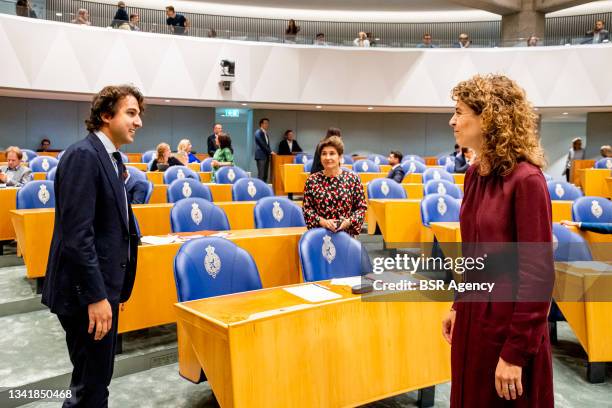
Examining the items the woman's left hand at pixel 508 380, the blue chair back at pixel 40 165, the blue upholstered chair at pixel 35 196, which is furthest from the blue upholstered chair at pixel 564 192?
the blue chair back at pixel 40 165

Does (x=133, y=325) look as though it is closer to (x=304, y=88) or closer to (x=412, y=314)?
(x=412, y=314)

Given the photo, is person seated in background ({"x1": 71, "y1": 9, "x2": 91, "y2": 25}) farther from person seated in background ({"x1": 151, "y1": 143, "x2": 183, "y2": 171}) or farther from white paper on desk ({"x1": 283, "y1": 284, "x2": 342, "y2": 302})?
white paper on desk ({"x1": 283, "y1": 284, "x2": 342, "y2": 302})

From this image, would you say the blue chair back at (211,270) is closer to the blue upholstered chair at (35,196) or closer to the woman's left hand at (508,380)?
the woman's left hand at (508,380)

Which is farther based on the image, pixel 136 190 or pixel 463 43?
pixel 463 43

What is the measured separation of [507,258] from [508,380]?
345 mm

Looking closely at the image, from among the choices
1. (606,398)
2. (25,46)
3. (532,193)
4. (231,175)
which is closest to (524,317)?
(532,193)

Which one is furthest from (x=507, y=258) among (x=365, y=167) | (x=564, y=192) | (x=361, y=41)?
(x=361, y=41)

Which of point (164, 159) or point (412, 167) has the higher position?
point (164, 159)

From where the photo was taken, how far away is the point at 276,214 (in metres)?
4.92

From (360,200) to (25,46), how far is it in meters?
9.81

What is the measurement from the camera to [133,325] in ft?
11.7

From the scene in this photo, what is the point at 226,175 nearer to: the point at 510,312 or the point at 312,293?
the point at 312,293

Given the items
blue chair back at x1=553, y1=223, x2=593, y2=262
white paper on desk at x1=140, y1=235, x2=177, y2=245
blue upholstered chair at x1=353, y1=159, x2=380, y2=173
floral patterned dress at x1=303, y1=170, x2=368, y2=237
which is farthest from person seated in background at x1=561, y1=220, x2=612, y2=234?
blue upholstered chair at x1=353, y1=159, x2=380, y2=173

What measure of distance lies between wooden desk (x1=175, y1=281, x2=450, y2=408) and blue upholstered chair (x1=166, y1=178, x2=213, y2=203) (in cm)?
327
